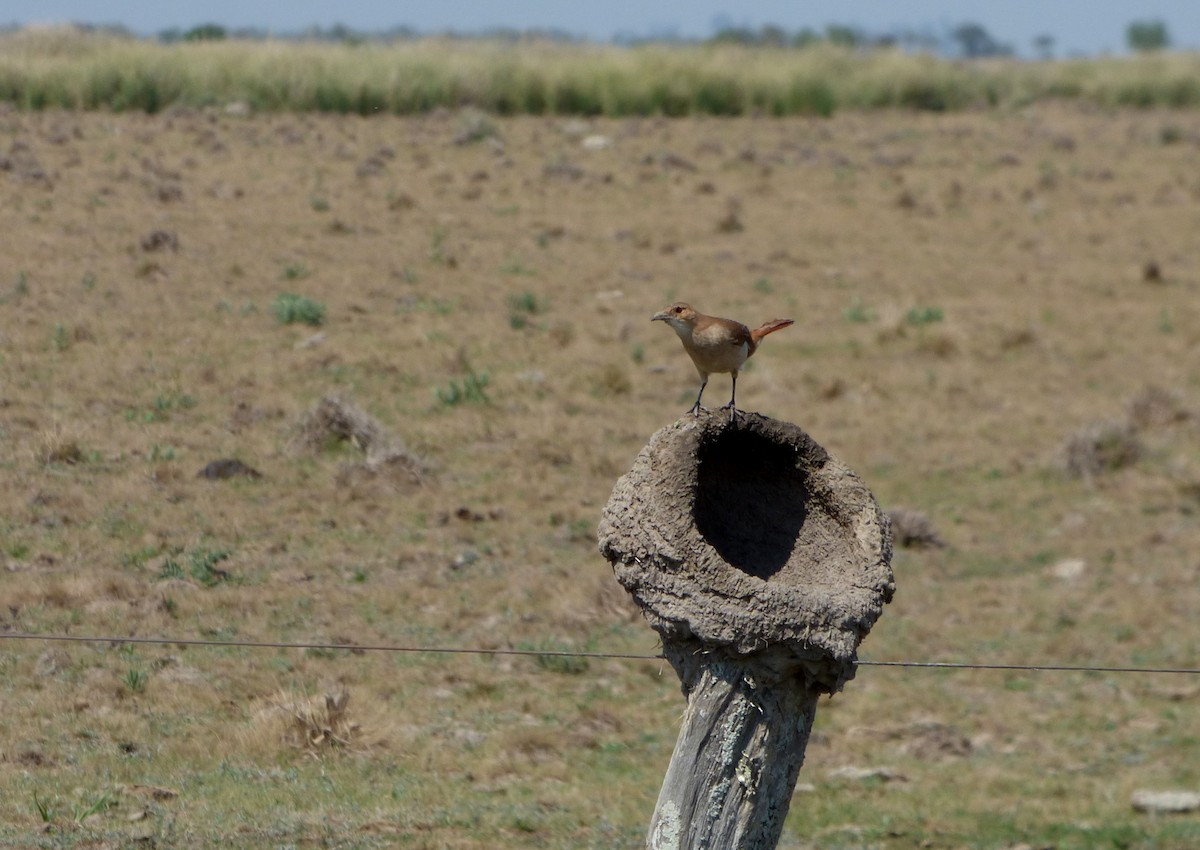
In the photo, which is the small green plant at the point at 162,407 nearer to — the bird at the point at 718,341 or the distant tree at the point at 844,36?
the bird at the point at 718,341

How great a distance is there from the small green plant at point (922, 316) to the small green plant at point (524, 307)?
457 centimetres

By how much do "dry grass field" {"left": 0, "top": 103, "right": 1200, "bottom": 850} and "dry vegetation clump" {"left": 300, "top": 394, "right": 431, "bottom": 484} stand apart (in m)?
0.06

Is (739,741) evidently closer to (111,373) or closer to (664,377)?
(111,373)

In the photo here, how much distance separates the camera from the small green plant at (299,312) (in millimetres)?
16406

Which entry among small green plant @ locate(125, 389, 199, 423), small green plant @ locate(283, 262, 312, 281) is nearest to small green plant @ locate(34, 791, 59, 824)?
small green plant @ locate(125, 389, 199, 423)

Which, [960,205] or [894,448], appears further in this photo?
[960,205]

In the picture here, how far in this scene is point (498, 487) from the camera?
42.6 feet

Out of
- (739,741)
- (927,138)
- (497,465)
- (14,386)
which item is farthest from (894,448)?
(927,138)

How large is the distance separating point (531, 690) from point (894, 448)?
21.8 ft

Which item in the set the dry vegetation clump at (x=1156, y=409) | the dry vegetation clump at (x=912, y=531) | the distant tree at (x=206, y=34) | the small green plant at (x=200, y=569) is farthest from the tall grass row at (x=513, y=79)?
the dry vegetation clump at (x=912, y=531)

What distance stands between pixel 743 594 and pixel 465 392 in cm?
1025

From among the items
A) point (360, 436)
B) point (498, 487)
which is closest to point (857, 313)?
point (498, 487)

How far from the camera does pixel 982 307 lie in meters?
21.2

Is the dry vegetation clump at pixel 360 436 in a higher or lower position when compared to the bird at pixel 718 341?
lower
